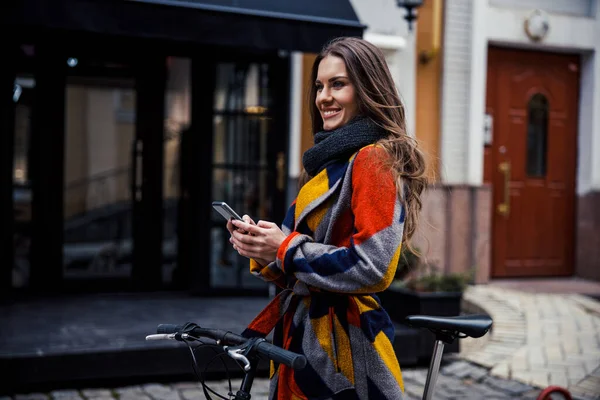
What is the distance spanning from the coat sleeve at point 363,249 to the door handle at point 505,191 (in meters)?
6.44

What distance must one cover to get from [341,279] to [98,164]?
1306cm

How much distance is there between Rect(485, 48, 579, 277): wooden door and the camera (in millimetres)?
8086

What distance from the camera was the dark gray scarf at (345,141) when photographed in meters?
1.98

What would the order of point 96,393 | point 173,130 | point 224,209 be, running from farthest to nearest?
point 173,130, point 96,393, point 224,209

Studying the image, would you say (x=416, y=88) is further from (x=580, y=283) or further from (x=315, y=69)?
(x=315, y=69)

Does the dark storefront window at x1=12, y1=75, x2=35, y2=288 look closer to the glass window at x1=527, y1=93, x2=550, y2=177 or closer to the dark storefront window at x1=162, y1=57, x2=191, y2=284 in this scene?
the dark storefront window at x1=162, y1=57, x2=191, y2=284

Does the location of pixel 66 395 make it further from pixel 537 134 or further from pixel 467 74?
pixel 537 134

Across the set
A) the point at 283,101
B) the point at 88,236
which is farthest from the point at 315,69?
the point at 88,236

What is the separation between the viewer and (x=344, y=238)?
198cm

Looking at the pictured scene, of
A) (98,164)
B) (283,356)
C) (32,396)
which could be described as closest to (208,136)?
(32,396)

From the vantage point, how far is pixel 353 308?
196 cm

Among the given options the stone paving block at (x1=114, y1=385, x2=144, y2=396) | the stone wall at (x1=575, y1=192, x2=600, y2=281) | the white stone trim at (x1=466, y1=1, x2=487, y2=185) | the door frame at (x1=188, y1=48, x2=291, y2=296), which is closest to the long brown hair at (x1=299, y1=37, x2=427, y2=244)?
the stone paving block at (x1=114, y1=385, x2=144, y2=396)

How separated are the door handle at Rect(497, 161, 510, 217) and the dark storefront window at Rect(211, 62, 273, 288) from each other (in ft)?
9.01

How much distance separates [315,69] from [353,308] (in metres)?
0.73
